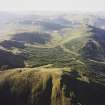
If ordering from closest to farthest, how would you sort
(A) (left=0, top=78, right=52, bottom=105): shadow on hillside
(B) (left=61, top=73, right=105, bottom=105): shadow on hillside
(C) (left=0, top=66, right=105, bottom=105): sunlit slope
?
(C) (left=0, top=66, right=105, bottom=105): sunlit slope, (A) (left=0, top=78, right=52, bottom=105): shadow on hillside, (B) (left=61, top=73, right=105, bottom=105): shadow on hillside

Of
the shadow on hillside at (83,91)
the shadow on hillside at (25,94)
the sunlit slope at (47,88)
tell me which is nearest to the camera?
the sunlit slope at (47,88)

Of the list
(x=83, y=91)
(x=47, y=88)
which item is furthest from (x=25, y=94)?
A: (x=83, y=91)

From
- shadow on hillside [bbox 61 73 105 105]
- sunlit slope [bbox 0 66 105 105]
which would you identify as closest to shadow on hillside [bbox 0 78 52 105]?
sunlit slope [bbox 0 66 105 105]

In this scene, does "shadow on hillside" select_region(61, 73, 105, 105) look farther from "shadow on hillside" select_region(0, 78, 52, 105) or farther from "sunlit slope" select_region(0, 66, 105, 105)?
"shadow on hillside" select_region(0, 78, 52, 105)

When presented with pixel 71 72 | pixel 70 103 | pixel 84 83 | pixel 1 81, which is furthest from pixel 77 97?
pixel 1 81

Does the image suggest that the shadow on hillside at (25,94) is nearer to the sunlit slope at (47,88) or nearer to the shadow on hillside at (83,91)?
the sunlit slope at (47,88)

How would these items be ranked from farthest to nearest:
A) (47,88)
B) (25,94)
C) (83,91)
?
(83,91) → (47,88) → (25,94)

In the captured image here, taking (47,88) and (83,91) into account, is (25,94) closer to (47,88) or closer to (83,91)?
(47,88)

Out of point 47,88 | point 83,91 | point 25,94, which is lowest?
point 25,94

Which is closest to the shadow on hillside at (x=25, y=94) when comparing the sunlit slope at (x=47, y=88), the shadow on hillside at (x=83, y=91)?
the sunlit slope at (x=47, y=88)

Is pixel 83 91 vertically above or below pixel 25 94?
above
